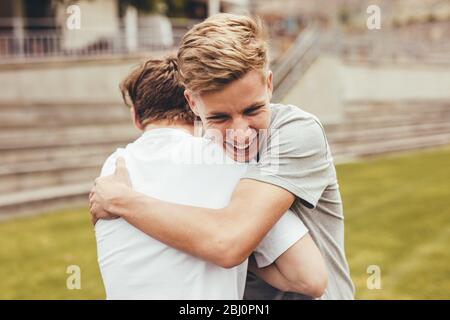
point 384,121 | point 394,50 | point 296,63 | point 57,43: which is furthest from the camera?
point 394,50

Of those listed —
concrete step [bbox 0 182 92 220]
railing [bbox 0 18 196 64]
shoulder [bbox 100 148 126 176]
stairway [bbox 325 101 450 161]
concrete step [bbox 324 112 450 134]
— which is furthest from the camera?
railing [bbox 0 18 196 64]

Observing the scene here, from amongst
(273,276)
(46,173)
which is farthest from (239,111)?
(46,173)

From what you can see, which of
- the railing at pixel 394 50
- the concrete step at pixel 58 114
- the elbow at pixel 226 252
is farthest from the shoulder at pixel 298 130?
the railing at pixel 394 50

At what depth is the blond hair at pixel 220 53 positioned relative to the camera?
1.61 m

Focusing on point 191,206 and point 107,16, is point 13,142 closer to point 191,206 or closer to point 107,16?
point 191,206

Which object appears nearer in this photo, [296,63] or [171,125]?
[171,125]

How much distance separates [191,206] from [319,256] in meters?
0.42

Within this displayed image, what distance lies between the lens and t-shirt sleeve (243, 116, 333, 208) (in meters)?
1.71

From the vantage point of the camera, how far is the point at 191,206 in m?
1.67

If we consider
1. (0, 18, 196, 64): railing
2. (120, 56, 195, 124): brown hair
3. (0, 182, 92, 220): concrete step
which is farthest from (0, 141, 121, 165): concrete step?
(120, 56, 195, 124): brown hair

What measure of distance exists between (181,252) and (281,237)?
0.98 ft

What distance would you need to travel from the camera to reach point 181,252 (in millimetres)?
1668

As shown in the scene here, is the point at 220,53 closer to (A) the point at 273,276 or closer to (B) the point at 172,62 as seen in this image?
(B) the point at 172,62

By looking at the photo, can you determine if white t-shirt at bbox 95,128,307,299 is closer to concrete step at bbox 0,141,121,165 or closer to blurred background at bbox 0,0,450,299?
blurred background at bbox 0,0,450,299
